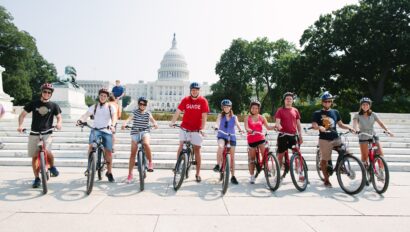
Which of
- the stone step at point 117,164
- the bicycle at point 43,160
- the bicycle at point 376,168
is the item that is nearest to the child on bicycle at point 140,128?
the bicycle at point 43,160

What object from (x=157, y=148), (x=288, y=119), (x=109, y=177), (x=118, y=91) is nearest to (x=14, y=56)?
(x=118, y=91)

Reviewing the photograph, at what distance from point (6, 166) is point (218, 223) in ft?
22.0

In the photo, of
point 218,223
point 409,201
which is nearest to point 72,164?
point 218,223

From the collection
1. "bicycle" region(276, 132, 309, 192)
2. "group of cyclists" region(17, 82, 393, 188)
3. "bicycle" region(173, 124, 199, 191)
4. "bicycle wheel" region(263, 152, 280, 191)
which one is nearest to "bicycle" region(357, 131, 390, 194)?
"group of cyclists" region(17, 82, 393, 188)

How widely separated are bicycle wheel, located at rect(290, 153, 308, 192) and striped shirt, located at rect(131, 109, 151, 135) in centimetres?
300

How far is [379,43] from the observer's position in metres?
25.5

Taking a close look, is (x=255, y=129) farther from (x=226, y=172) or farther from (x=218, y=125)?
(x=226, y=172)

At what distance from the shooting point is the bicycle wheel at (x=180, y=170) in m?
5.89

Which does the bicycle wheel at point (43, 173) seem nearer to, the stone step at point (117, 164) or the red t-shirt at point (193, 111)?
the red t-shirt at point (193, 111)

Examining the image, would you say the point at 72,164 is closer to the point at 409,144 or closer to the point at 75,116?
the point at 75,116

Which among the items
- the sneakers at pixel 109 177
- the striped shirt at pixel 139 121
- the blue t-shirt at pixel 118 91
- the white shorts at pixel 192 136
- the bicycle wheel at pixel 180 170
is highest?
the blue t-shirt at pixel 118 91

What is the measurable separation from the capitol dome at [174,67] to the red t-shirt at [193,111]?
12987cm

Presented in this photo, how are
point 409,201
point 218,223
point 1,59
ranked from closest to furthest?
point 218,223 → point 409,201 → point 1,59

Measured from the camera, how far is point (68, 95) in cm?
1705
